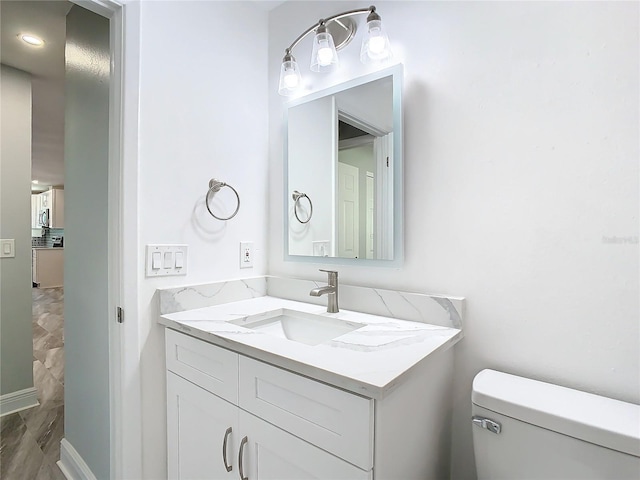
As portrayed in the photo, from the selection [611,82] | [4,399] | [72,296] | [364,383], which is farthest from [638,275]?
[4,399]

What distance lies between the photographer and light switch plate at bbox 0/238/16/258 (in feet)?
7.48

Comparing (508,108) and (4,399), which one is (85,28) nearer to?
(508,108)

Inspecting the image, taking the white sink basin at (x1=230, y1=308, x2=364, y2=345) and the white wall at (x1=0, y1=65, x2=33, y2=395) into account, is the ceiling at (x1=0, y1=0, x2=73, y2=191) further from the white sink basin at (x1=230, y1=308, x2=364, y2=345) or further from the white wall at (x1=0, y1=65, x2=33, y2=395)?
the white sink basin at (x1=230, y1=308, x2=364, y2=345)

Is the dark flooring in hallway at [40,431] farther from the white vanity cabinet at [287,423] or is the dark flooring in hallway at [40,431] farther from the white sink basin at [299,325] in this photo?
the white sink basin at [299,325]

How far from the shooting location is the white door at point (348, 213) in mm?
1415

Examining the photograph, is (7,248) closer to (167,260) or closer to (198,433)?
(167,260)

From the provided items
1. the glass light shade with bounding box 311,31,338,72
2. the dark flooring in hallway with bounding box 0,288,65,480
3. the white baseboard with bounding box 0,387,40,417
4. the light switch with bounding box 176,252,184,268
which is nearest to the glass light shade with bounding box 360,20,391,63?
the glass light shade with bounding box 311,31,338,72

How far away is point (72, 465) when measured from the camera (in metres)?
1.62

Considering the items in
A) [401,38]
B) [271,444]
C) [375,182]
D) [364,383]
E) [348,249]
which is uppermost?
[401,38]

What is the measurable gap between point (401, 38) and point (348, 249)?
0.88 m

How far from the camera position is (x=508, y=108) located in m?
1.07

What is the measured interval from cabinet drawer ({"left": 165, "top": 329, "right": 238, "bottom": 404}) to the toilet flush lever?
71 centimetres

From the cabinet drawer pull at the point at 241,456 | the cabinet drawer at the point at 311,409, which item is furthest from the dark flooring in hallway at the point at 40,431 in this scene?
the cabinet drawer at the point at 311,409

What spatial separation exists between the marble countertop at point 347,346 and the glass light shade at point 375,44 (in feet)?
3.36
